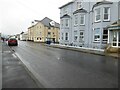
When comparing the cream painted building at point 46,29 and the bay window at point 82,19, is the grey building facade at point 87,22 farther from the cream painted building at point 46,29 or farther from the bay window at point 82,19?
the cream painted building at point 46,29

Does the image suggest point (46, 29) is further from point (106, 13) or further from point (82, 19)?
point (106, 13)

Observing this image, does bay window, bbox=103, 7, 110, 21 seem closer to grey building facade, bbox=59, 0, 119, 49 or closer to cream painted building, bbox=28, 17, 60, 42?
grey building facade, bbox=59, 0, 119, 49

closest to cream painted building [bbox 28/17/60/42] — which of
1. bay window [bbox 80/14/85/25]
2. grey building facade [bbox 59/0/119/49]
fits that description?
grey building facade [bbox 59/0/119/49]

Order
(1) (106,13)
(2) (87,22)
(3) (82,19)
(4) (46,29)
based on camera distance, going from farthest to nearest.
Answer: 1. (4) (46,29)
2. (3) (82,19)
3. (2) (87,22)
4. (1) (106,13)

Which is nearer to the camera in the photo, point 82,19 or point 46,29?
point 82,19

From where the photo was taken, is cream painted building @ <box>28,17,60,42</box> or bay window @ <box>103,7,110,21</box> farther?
cream painted building @ <box>28,17,60,42</box>

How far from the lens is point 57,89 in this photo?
6.35 metres

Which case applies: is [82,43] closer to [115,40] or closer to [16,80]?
[115,40]

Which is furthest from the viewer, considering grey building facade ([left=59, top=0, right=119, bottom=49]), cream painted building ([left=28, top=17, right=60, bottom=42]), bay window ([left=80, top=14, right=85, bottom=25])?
cream painted building ([left=28, top=17, right=60, bottom=42])

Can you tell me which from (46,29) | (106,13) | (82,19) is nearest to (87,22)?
(82,19)

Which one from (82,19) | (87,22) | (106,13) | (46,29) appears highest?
(46,29)

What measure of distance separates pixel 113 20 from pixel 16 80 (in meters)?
21.8

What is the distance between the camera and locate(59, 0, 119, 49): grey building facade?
1043 inches

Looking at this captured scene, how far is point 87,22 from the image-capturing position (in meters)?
32.1
